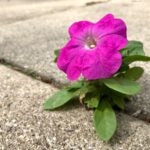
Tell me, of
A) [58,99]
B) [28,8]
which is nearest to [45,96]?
[58,99]

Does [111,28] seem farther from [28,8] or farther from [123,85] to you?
[28,8]

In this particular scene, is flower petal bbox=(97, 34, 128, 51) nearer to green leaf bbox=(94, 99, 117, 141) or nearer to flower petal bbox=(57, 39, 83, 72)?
flower petal bbox=(57, 39, 83, 72)

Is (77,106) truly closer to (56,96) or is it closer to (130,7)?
(56,96)

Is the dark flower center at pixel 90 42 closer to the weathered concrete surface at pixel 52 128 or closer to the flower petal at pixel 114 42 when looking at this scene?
the flower petal at pixel 114 42

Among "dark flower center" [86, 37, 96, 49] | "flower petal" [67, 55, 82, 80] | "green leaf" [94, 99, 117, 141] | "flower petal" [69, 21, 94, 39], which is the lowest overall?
"green leaf" [94, 99, 117, 141]

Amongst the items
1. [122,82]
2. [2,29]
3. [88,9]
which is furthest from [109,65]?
[88,9]

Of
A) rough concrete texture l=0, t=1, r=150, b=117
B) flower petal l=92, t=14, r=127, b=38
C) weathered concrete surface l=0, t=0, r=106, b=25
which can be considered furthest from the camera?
weathered concrete surface l=0, t=0, r=106, b=25

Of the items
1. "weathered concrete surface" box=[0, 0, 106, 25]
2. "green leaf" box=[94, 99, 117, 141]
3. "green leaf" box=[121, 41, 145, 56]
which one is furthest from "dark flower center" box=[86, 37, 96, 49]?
"weathered concrete surface" box=[0, 0, 106, 25]

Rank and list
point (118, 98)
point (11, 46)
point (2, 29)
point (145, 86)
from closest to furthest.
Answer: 1. point (118, 98)
2. point (145, 86)
3. point (11, 46)
4. point (2, 29)
